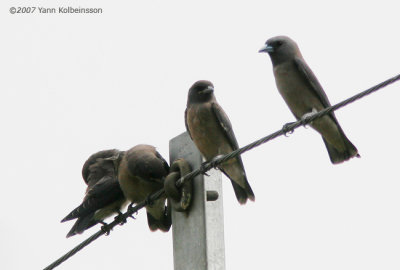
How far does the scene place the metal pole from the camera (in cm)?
603

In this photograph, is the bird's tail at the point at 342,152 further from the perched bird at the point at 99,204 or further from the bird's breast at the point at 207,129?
the perched bird at the point at 99,204

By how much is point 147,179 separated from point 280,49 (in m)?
2.20

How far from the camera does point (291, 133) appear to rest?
6.71m

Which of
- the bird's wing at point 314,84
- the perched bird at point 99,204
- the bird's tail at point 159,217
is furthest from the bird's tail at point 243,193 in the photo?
the perched bird at point 99,204

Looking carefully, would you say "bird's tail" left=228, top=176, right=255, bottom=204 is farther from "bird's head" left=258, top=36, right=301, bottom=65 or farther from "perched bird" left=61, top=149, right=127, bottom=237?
"perched bird" left=61, top=149, right=127, bottom=237

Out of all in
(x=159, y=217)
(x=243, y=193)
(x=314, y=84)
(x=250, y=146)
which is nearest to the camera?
A: (x=250, y=146)

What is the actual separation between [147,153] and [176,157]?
1.92 m

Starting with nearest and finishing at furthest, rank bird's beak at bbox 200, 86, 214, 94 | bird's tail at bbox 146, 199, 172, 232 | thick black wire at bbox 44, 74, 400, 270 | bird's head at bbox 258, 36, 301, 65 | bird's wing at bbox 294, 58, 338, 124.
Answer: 1. thick black wire at bbox 44, 74, 400, 270
2. bird's wing at bbox 294, 58, 338, 124
3. bird's head at bbox 258, 36, 301, 65
4. bird's beak at bbox 200, 86, 214, 94
5. bird's tail at bbox 146, 199, 172, 232

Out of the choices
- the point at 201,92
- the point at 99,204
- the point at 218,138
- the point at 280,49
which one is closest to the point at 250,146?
the point at 218,138

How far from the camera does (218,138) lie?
829 cm

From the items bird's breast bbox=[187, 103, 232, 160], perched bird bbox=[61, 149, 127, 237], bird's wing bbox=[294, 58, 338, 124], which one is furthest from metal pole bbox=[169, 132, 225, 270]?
perched bird bbox=[61, 149, 127, 237]

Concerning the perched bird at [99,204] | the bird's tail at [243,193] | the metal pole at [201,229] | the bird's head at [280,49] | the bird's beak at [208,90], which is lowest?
the metal pole at [201,229]

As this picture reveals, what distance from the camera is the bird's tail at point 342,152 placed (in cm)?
768

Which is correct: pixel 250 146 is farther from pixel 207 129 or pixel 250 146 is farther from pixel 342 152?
pixel 207 129
